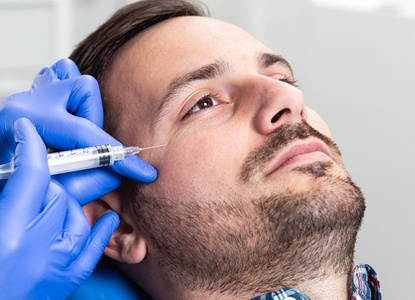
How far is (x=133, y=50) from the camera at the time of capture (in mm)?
1624

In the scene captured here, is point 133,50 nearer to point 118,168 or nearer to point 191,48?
point 191,48

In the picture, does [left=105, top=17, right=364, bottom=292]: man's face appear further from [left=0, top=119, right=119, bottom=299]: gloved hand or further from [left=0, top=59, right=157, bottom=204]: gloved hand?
[left=0, top=119, right=119, bottom=299]: gloved hand

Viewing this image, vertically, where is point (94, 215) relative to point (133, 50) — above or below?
below

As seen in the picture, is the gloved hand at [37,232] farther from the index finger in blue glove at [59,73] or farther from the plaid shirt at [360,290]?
the plaid shirt at [360,290]

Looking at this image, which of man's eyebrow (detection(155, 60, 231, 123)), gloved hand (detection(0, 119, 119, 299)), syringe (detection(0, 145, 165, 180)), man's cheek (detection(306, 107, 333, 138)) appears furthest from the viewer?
man's cheek (detection(306, 107, 333, 138))

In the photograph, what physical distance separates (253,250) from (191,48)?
1.64ft

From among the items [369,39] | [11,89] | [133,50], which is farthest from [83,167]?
[11,89]

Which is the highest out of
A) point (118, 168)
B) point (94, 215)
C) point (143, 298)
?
point (118, 168)

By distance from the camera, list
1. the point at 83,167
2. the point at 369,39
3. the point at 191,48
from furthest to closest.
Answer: the point at 369,39
the point at 191,48
the point at 83,167

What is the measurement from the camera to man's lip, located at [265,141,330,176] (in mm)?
1388

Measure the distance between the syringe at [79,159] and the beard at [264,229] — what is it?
15 cm

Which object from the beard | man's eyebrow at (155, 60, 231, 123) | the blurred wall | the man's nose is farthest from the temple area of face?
the blurred wall

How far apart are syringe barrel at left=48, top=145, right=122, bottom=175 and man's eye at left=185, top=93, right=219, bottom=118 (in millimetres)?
231

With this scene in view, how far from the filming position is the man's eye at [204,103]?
59.5 inches
